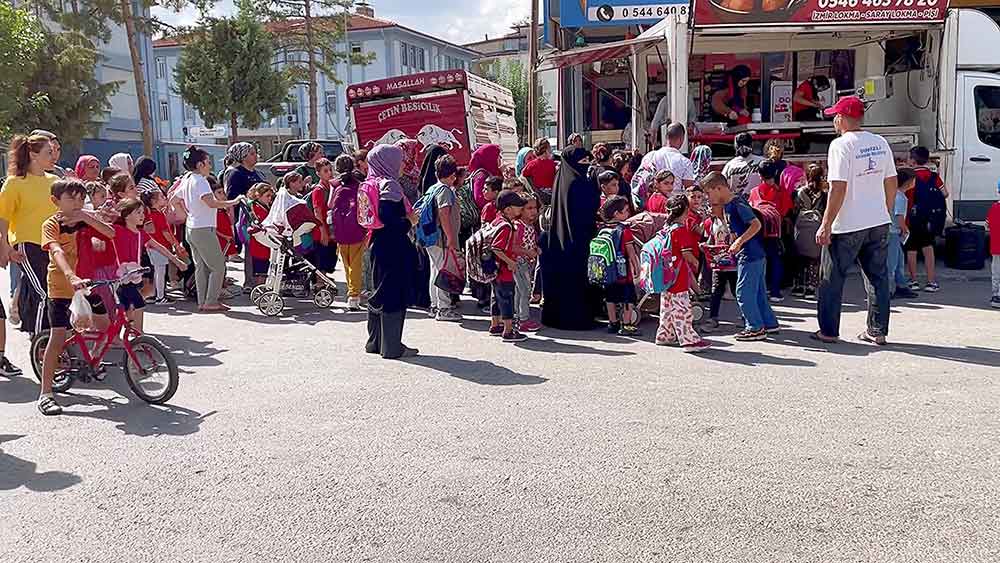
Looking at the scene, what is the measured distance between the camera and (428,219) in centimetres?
839

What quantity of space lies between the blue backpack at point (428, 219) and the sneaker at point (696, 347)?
8.91 feet

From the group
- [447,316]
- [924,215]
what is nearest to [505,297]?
[447,316]

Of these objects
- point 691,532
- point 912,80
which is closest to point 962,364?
point 691,532

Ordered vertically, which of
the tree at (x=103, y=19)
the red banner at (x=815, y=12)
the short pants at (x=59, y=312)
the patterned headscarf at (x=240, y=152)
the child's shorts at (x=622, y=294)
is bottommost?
the child's shorts at (x=622, y=294)

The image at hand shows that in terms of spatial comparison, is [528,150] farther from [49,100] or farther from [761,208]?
[49,100]

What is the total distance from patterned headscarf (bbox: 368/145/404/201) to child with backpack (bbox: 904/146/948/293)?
6.20 meters

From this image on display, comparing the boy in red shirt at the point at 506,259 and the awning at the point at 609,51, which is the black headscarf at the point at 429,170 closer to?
the boy in red shirt at the point at 506,259

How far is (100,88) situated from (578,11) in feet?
68.2

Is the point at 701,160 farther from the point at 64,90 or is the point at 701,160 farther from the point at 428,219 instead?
the point at 64,90

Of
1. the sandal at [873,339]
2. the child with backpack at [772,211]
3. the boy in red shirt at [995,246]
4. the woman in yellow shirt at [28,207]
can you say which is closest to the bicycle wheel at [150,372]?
the woman in yellow shirt at [28,207]

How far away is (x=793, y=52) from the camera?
14492 mm

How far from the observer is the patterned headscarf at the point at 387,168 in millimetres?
7078

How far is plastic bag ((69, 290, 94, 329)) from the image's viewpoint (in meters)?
5.50

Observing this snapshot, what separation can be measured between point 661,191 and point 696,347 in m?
1.90
